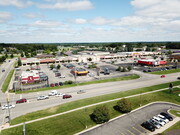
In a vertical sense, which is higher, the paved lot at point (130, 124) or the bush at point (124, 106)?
the bush at point (124, 106)

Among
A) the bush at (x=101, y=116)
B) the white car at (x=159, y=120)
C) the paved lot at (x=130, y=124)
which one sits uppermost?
the bush at (x=101, y=116)

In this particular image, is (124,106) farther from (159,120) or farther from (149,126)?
(159,120)

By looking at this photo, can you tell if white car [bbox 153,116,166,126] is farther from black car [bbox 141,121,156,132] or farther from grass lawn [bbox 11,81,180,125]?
grass lawn [bbox 11,81,180,125]

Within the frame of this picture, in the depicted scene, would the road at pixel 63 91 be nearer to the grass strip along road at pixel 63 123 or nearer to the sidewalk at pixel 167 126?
the grass strip along road at pixel 63 123

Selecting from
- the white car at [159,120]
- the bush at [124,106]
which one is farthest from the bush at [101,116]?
the white car at [159,120]

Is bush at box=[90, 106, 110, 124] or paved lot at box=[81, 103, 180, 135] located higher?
bush at box=[90, 106, 110, 124]

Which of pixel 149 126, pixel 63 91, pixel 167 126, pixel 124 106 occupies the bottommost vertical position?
pixel 167 126

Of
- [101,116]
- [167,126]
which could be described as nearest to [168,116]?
[167,126]

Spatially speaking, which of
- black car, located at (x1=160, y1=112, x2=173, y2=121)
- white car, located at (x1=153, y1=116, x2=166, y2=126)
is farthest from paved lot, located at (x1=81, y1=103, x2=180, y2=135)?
black car, located at (x1=160, y1=112, x2=173, y2=121)
